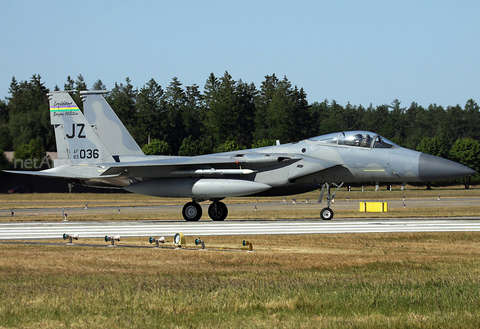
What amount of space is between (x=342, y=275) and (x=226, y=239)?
526 cm

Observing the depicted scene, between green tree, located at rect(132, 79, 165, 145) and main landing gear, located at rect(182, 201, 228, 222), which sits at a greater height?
green tree, located at rect(132, 79, 165, 145)

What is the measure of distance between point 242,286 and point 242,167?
12433 mm

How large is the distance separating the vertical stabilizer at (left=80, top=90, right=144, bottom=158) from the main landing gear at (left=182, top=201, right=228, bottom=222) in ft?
11.2

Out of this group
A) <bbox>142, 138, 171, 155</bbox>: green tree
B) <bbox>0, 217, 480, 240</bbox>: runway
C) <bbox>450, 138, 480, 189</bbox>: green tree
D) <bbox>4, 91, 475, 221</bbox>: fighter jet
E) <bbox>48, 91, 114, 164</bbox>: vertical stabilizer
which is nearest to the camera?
<bbox>0, 217, 480, 240</bbox>: runway

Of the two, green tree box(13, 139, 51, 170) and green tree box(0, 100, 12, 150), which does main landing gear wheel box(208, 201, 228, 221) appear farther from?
green tree box(0, 100, 12, 150)

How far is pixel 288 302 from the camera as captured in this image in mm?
6180

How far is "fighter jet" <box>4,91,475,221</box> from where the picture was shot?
1856 centimetres

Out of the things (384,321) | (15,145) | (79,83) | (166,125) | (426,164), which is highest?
(79,83)

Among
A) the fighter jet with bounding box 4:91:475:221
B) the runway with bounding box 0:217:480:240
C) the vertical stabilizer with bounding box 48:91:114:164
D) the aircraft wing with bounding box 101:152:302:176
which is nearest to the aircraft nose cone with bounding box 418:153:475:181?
the fighter jet with bounding box 4:91:475:221

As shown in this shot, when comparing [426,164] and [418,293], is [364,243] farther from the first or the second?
[426,164]

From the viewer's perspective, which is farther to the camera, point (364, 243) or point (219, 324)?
point (364, 243)

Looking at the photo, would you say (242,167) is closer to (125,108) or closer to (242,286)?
(242,286)

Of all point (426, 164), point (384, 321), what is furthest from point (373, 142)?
point (384, 321)

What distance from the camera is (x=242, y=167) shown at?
19.5 m
